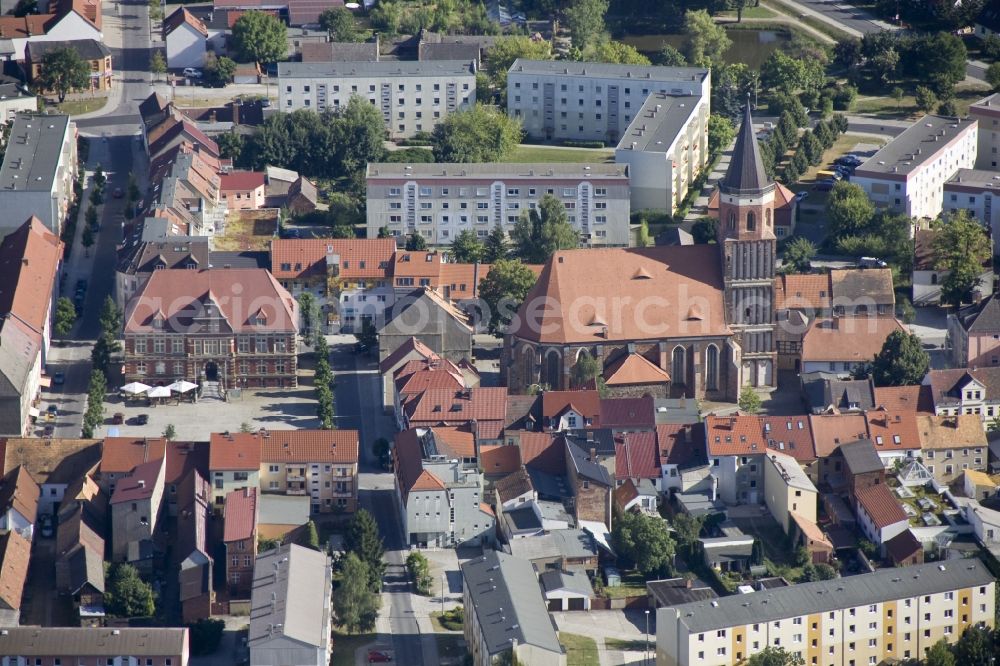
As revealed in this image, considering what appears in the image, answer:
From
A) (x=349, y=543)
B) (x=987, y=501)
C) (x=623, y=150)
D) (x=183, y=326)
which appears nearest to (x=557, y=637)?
(x=349, y=543)

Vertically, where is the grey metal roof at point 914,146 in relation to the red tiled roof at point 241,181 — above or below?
above

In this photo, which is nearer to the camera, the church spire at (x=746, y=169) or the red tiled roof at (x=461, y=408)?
the red tiled roof at (x=461, y=408)

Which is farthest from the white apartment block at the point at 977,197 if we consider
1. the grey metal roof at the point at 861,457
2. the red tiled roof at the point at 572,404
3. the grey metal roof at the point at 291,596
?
the grey metal roof at the point at 291,596

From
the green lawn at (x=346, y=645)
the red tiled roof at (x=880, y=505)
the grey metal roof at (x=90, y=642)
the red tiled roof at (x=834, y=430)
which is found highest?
the red tiled roof at (x=834, y=430)

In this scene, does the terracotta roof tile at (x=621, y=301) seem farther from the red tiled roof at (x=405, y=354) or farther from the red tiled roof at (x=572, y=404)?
the red tiled roof at (x=572, y=404)

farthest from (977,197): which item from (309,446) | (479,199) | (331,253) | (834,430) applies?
(309,446)

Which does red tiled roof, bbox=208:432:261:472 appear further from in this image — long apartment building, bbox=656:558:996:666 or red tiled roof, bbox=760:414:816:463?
red tiled roof, bbox=760:414:816:463

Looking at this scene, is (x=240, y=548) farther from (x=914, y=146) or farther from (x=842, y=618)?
(x=914, y=146)
